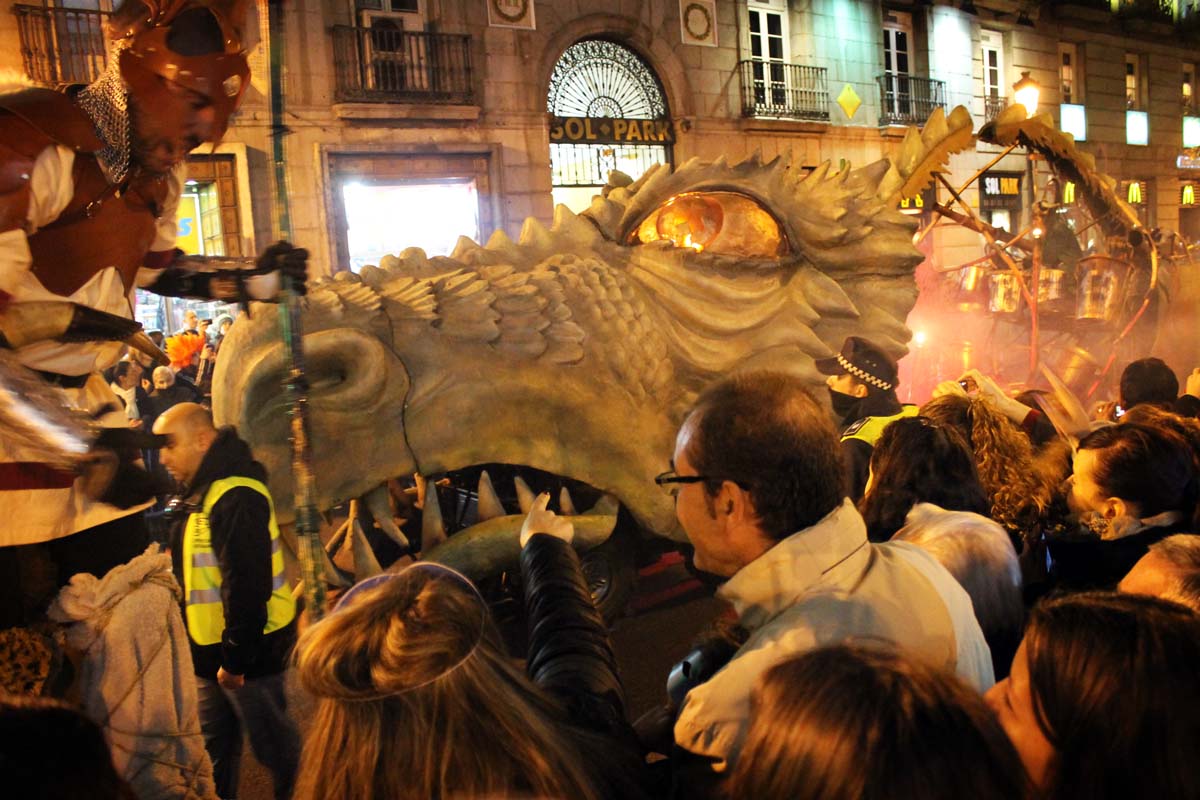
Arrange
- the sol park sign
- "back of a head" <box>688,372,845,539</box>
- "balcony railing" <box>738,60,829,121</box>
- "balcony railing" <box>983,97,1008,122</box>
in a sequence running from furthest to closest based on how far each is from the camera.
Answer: "balcony railing" <box>983,97,1008,122</box>
"balcony railing" <box>738,60,829,121</box>
the sol park sign
"back of a head" <box>688,372,845,539</box>

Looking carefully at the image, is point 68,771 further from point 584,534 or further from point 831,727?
point 584,534

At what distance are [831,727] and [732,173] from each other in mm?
3370

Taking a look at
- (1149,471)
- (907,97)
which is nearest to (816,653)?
(1149,471)

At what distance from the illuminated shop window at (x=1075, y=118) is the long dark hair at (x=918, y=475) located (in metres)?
25.5

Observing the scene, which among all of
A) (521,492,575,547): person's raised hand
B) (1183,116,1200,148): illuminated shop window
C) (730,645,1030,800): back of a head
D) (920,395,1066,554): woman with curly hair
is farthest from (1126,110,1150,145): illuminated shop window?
(730,645,1030,800): back of a head

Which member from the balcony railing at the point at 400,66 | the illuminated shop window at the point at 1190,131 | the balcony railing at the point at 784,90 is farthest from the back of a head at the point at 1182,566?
the illuminated shop window at the point at 1190,131

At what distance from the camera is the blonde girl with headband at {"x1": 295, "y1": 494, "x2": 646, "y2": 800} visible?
1209 millimetres

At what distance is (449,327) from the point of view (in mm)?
3383

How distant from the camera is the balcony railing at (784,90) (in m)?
18.3

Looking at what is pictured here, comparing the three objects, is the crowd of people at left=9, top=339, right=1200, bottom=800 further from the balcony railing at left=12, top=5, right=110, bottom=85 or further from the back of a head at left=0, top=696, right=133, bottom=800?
the balcony railing at left=12, top=5, right=110, bottom=85

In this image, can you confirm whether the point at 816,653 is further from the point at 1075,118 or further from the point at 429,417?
the point at 1075,118

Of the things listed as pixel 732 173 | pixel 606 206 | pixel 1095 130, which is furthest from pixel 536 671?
pixel 1095 130

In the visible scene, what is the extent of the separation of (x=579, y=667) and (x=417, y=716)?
0.53 m

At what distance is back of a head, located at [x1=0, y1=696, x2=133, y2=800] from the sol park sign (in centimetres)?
1552
